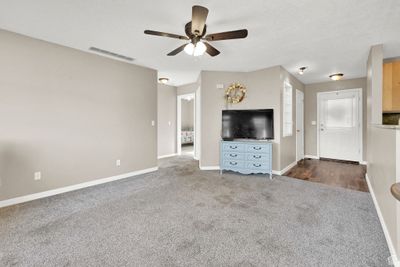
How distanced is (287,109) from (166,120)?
149 inches

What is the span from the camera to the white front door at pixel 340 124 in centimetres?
524

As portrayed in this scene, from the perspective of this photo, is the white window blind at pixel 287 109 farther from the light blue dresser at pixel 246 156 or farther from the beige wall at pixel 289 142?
the light blue dresser at pixel 246 156

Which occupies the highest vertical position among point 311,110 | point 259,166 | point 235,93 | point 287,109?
point 235,93

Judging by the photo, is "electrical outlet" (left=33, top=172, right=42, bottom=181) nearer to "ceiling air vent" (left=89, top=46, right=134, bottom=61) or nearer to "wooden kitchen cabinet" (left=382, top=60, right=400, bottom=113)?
"ceiling air vent" (left=89, top=46, right=134, bottom=61)

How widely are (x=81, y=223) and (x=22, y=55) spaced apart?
102 inches

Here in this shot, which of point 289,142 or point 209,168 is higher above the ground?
point 289,142

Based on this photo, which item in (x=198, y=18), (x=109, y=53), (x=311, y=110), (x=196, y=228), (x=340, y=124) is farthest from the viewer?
(x=311, y=110)

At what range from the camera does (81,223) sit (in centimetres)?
216

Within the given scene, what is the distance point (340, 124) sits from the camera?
550 centimetres

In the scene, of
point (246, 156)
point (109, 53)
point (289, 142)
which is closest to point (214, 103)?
point (246, 156)

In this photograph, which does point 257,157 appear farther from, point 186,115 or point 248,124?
point 186,115

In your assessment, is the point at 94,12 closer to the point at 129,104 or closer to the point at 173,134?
the point at 129,104

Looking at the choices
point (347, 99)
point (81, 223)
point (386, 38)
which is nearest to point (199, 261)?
point (81, 223)

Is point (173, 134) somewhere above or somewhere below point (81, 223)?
above
